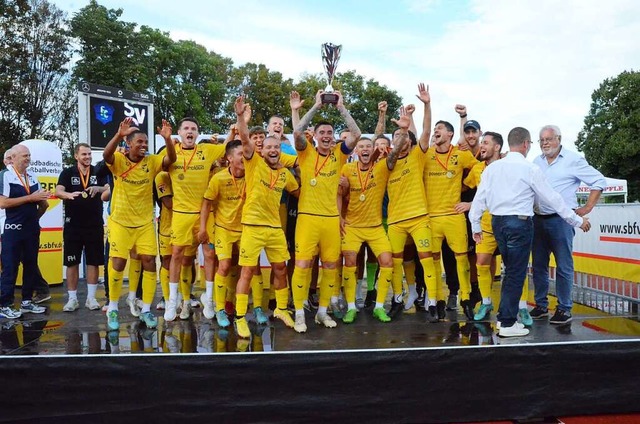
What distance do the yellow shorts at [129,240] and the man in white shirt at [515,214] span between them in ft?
11.3

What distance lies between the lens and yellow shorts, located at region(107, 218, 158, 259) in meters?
5.23

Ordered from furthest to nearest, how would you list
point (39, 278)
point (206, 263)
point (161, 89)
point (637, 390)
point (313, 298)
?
point (161, 89), point (39, 278), point (313, 298), point (206, 263), point (637, 390)

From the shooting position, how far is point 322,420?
391cm

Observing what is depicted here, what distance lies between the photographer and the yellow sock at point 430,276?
5383 millimetres

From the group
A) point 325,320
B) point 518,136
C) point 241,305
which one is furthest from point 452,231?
point 241,305

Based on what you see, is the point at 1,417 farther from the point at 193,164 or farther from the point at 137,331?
the point at 193,164

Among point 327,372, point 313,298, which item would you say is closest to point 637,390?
point 327,372

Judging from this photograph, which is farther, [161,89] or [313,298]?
[161,89]

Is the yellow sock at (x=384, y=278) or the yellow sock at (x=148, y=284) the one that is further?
the yellow sock at (x=148, y=284)

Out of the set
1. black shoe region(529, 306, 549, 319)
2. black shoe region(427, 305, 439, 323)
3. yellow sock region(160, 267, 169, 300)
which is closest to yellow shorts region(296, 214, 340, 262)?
black shoe region(427, 305, 439, 323)

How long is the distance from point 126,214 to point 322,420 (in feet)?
9.57

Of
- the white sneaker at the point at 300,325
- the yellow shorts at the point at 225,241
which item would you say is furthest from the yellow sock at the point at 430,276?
the yellow shorts at the point at 225,241

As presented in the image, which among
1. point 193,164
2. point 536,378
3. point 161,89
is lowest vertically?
point 536,378

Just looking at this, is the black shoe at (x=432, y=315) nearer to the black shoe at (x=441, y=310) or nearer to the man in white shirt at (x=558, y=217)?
the black shoe at (x=441, y=310)
